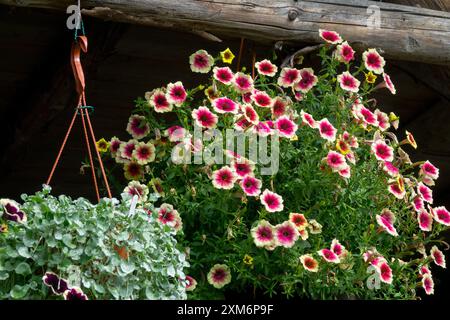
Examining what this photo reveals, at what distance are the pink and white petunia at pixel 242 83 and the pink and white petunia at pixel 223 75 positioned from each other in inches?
0.7

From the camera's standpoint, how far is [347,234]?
10.6ft

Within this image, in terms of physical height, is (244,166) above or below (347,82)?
below

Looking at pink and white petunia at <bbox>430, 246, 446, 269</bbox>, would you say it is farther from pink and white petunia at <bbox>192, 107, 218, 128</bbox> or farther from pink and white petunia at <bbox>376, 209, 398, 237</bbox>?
pink and white petunia at <bbox>192, 107, 218, 128</bbox>

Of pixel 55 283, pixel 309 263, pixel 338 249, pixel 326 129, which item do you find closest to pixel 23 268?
pixel 55 283

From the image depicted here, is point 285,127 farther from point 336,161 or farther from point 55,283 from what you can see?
point 55,283

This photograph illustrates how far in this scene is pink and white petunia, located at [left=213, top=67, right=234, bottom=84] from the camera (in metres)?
3.26

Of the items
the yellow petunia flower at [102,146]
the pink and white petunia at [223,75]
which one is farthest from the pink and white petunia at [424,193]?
the yellow petunia flower at [102,146]

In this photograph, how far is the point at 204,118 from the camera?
10.3ft

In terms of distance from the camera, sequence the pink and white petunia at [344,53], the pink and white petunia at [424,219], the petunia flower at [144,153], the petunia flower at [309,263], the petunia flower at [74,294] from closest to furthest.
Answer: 1. the petunia flower at [74,294]
2. the petunia flower at [309,263]
3. the petunia flower at [144,153]
4. the pink and white petunia at [424,219]
5. the pink and white petunia at [344,53]

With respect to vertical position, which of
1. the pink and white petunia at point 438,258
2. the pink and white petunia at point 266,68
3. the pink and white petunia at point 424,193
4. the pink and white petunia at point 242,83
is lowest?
the pink and white petunia at point 438,258

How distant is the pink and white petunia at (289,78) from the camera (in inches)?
134

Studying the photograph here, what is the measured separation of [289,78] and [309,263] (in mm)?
710

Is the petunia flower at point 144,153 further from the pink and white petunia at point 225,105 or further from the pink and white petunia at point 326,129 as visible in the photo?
the pink and white petunia at point 326,129
